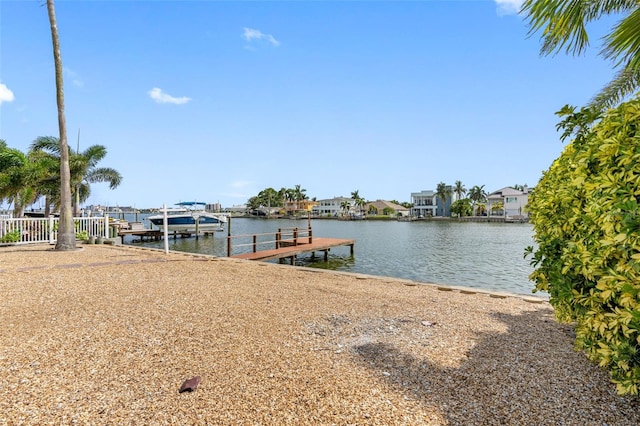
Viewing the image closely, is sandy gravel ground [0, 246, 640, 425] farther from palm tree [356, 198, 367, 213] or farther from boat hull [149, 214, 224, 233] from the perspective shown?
palm tree [356, 198, 367, 213]

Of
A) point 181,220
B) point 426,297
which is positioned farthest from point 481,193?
point 426,297

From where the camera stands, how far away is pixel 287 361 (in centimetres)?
359

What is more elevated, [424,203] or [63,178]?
[424,203]

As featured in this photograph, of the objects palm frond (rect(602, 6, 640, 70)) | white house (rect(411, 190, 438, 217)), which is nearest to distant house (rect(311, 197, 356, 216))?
white house (rect(411, 190, 438, 217))

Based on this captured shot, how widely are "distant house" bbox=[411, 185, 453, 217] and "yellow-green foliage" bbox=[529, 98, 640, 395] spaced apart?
9506cm

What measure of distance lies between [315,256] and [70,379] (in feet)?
60.6

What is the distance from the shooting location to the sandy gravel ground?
2752 millimetres

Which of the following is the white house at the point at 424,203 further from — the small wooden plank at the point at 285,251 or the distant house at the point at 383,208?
the small wooden plank at the point at 285,251

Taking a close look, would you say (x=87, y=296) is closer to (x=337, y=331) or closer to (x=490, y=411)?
(x=337, y=331)

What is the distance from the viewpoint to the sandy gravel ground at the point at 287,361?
9.03ft

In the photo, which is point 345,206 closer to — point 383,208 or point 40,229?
point 383,208

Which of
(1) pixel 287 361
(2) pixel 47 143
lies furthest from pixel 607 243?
(2) pixel 47 143

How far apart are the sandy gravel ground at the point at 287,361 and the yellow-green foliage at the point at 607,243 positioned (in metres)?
0.70

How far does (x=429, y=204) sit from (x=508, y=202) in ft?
73.9
